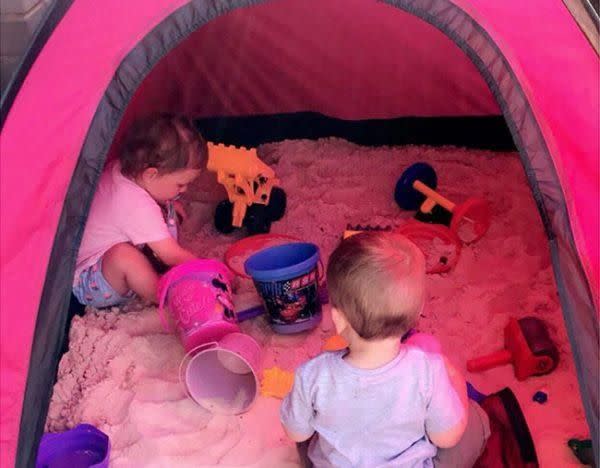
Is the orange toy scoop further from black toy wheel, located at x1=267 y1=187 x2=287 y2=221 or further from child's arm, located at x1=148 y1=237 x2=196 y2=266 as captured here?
black toy wheel, located at x1=267 y1=187 x2=287 y2=221

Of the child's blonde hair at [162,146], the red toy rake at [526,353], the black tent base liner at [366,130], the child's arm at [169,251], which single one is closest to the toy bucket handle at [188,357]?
the child's arm at [169,251]

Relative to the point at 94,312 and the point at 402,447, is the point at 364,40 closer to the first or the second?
the point at 94,312

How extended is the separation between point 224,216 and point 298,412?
871 millimetres

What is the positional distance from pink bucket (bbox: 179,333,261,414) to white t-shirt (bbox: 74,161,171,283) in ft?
1.00

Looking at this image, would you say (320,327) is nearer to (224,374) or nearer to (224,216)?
(224,374)

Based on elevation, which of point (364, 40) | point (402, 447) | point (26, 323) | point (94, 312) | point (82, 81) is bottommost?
point (94, 312)

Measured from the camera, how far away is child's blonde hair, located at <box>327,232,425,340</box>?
1024 millimetres

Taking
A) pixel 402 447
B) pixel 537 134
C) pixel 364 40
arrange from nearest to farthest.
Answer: pixel 402 447, pixel 537 134, pixel 364 40

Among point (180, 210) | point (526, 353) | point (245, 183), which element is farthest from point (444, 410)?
point (180, 210)

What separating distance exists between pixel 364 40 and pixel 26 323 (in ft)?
4.16

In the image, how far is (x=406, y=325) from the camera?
106 cm

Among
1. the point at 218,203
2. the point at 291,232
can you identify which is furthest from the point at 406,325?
the point at 218,203

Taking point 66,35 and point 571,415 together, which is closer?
point 66,35

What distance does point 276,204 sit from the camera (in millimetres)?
1965
